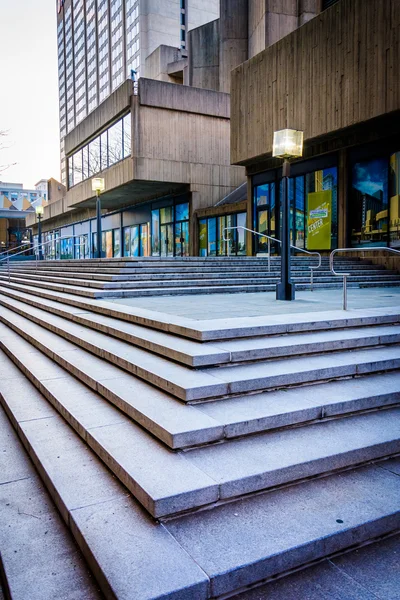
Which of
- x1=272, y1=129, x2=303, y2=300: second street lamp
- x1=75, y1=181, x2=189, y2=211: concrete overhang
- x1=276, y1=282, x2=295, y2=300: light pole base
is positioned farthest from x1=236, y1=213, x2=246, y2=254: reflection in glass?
x1=276, y1=282, x2=295, y2=300: light pole base

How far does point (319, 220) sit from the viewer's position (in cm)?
1750

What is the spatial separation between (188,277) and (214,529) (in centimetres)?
867

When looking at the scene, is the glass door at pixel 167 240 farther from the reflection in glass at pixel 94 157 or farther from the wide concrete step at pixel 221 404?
the wide concrete step at pixel 221 404

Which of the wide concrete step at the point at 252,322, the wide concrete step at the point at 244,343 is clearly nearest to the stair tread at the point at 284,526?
the wide concrete step at the point at 244,343

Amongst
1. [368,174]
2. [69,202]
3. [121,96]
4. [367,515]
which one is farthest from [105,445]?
[69,202]

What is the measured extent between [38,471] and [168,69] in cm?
4103

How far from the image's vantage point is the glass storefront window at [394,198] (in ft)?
47.2

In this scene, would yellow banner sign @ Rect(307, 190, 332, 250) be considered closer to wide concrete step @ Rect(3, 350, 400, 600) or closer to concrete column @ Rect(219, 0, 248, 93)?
concrete column @ Rect(219, 0, 248, 93)

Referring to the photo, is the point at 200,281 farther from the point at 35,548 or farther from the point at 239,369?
the point at 35,548

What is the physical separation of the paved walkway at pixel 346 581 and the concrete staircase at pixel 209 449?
2.6 inches

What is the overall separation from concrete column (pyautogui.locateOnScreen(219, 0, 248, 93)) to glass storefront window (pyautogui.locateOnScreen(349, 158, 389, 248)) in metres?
15.6

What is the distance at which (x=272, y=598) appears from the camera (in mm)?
2424

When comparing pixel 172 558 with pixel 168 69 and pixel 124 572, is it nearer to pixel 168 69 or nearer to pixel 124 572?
pixel 124 572

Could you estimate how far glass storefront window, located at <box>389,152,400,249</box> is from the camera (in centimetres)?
1439
